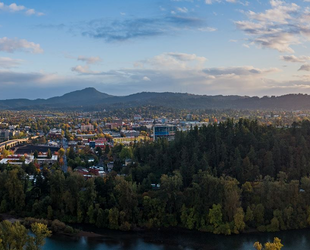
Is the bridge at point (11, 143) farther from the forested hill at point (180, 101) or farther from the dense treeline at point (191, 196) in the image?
the forested hill at point (180, 101)

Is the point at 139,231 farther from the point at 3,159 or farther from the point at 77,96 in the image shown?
the point at 77,96

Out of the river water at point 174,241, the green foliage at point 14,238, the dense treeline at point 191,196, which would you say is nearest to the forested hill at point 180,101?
the dense treeline at point 191,196

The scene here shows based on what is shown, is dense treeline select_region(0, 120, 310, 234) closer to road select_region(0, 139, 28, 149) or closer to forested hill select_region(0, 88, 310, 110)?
road select_region(0, 139, 28, 149)

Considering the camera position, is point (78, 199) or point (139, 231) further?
point (78, 199)

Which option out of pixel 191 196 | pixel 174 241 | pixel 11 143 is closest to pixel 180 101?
pixel 11 143

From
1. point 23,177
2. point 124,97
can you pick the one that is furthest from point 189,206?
point 124,97
